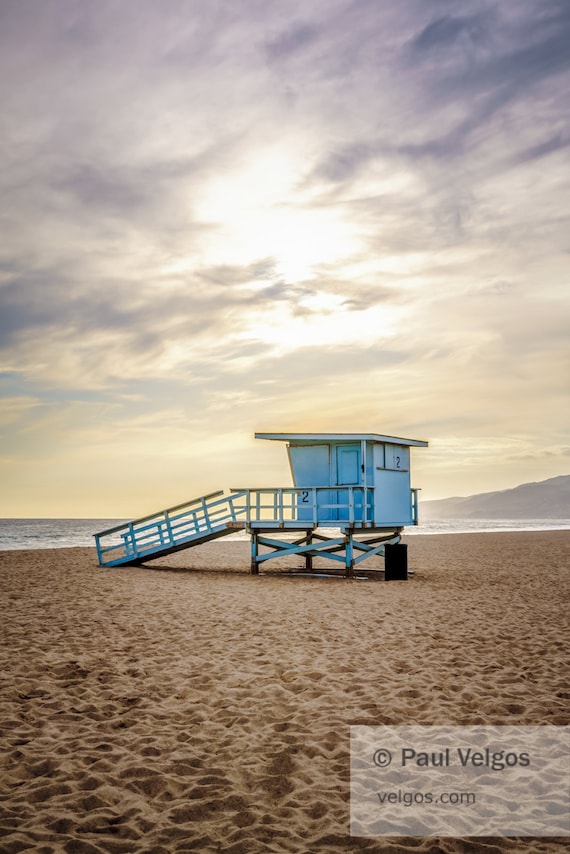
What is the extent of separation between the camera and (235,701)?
7297 millimetres

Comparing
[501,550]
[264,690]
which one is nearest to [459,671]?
[264,690]

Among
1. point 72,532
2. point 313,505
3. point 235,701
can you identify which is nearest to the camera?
point 235,701

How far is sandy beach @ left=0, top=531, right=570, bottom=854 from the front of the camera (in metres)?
4.68

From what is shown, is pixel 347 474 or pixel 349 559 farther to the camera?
pixel 347 474

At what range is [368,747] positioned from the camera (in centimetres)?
606

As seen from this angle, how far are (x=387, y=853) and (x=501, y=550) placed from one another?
29764mm

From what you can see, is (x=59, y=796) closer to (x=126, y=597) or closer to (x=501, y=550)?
(x=126, y=597)

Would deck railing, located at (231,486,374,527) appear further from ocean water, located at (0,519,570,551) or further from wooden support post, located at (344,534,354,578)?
ocean water, located at (0,519,570,551)

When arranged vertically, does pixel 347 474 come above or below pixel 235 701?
above

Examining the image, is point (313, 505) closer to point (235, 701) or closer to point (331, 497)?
point (331, 497)

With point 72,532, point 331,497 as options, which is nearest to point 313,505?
point 331,497

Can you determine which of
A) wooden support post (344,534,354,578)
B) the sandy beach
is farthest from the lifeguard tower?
the sandy beach

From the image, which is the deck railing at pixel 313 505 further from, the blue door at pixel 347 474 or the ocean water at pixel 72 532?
the ocean water at pixel 72 532

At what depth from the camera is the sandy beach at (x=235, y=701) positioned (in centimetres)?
468
